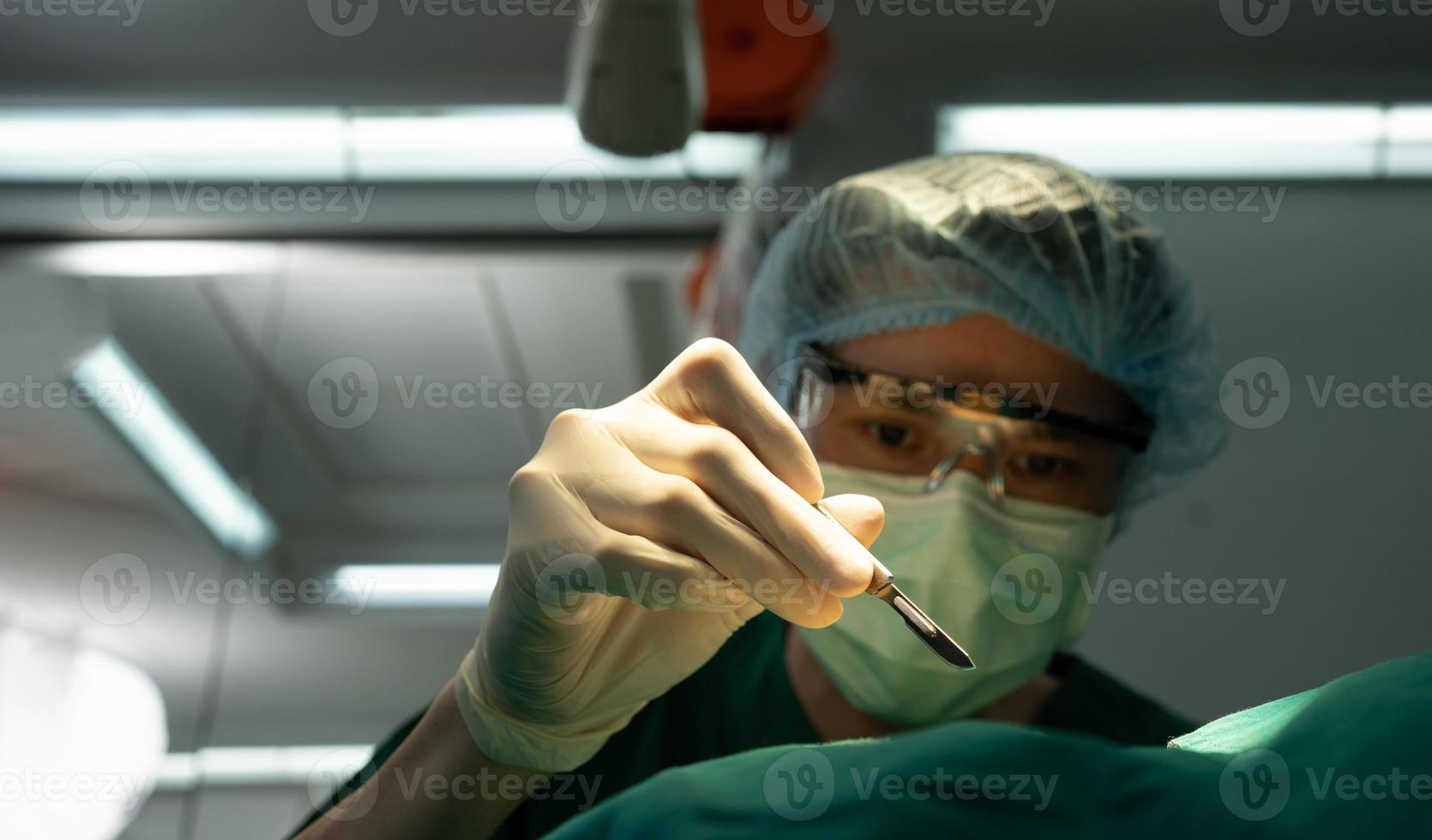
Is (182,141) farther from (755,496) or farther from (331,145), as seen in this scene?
(755,496)

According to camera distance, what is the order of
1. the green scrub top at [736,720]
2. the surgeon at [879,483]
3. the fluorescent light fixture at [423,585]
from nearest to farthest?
1. the surgeon at [879,483]
2. the green scrub top at [736,720]
3. the fluorescent light fixture at [423,585]

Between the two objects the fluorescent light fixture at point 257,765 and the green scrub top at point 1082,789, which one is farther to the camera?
the fluorescent light fixture at point 257,765

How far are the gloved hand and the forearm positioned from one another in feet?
0.12

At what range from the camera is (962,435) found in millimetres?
1332

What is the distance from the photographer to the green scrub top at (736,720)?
1.30 metres

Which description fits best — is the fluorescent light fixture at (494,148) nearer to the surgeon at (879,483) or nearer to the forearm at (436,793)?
the surgeon at (879,483)

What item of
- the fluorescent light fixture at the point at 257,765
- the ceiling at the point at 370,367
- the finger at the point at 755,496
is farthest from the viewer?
the ceiling at the point at 370,367

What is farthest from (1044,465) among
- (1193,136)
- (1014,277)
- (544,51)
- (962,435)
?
(544,51)

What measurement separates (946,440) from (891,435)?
0.07 meters

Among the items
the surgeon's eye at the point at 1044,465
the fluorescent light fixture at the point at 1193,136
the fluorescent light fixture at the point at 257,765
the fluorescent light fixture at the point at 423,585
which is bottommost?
the fluorescent light fixture at the point at 257,765

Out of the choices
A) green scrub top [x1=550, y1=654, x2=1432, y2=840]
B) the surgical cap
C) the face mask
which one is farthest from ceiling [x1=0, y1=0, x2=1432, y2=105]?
green scrub top [x1=550, y1=654, x2=1432, y2=840]

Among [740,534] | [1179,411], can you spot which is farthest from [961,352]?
[740,534]

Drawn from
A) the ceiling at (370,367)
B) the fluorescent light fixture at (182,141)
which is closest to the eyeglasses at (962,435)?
the ceiling at (370,367)

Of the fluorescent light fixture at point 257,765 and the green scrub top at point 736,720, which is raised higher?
the green scrub top at point 736,720
